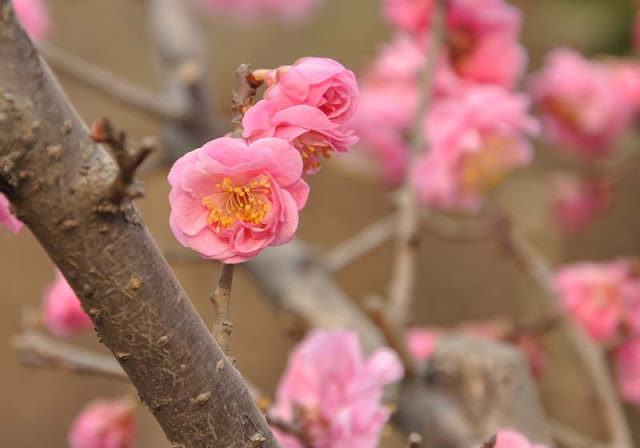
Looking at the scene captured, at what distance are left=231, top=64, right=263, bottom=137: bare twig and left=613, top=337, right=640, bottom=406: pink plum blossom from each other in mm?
646

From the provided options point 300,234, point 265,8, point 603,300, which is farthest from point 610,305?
point 265,8

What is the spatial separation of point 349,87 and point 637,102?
839mm

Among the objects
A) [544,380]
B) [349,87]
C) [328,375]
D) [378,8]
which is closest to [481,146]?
[328,375]

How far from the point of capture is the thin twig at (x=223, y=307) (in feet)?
1.15

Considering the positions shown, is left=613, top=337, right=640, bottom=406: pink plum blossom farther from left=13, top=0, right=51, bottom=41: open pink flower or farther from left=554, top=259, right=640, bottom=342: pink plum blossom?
left=13, top=0, right=51, bottom=41: open pink flower

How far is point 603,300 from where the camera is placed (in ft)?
2.82

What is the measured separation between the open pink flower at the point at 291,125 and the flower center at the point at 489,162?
Answer: 47cm

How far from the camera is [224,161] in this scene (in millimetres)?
343

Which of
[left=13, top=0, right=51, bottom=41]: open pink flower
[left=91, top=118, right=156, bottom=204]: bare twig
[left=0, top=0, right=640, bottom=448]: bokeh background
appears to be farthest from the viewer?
[left=0, top=0, right=640, bottom=448]: bokeh background

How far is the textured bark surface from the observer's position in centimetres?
29

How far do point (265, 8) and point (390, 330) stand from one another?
3.54 ft

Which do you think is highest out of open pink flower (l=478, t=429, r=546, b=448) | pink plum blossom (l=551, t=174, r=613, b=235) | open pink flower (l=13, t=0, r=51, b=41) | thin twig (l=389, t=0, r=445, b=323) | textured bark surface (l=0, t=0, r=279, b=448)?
open pink flower (l=13, t=0, r=51, b=41)

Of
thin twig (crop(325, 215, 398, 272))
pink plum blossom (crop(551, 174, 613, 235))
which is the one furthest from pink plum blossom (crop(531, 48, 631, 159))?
thin twig (crop(325, 215, 398, 272))

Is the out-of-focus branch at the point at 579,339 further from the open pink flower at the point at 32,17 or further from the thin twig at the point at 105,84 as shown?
the open pink flower at the point at 32,17
